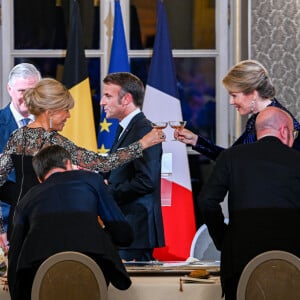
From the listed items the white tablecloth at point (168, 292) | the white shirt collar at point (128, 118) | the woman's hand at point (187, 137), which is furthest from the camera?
the white shirt collar at point (128, 118)

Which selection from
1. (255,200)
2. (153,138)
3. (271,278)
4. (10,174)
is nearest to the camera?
(271,278)

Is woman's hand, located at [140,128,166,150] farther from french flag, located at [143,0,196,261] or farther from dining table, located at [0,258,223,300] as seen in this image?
french flag, located at [143,0,196,261]

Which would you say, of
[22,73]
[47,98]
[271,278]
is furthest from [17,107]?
[271,278]

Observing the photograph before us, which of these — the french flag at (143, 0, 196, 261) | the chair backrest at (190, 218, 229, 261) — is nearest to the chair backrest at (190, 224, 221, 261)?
the chair backrest at (190, 218, 229, 261)

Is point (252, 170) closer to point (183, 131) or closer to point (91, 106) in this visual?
point (183, 131)

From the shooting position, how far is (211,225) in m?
3.91

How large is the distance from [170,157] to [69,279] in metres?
2.28

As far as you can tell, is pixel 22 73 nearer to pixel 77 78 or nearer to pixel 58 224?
pixel 77 78

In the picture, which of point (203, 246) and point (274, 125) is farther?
point (203, 246)

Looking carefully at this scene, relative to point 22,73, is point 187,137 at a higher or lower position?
lower

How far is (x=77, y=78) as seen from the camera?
19.9 feet

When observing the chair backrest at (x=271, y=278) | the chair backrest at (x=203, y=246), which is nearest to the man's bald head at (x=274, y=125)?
the chair backrest at (x=271, y=278)

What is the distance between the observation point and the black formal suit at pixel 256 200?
3.72 metres

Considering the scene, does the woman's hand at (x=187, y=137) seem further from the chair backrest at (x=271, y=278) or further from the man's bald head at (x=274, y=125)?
the chair backrest at (x=271, y=278)
